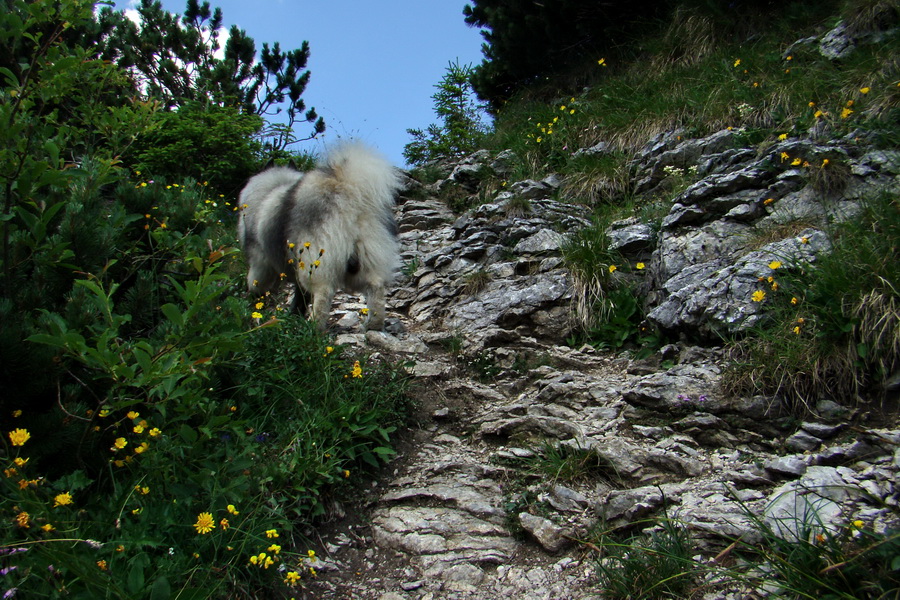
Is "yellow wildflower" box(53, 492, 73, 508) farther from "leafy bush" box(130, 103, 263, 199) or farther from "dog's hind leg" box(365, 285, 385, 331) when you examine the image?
"leafy bush" box(130, 103, 263, 199)

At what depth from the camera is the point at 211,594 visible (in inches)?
84.6

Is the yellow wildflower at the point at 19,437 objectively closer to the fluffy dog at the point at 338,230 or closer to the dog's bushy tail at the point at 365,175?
the fluffy dog at the point at 338,230

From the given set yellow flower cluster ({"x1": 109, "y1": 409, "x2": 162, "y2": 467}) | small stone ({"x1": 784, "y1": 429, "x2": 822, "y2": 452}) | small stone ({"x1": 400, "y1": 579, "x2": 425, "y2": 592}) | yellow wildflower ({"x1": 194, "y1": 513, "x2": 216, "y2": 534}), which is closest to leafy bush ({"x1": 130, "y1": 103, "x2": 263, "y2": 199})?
yellow flower cluster ({"x1": 109, "y1": 409, "x2": 162, "y2": 467})

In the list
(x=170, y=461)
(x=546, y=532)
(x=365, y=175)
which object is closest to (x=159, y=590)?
(x=170, y=461)

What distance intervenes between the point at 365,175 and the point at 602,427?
110 inches

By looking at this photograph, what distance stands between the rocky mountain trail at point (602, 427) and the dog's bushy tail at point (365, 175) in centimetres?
118

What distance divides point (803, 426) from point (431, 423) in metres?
2.21

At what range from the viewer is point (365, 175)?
194 inches

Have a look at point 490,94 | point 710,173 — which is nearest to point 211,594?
point 710,173

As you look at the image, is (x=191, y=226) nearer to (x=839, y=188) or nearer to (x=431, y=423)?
(x=431, y=423)

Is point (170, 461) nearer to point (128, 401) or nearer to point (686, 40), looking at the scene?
point (128, 401)

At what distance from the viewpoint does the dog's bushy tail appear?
4.92 m

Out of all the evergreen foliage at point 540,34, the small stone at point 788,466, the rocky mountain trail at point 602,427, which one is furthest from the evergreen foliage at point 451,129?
the small stone at point 788,466

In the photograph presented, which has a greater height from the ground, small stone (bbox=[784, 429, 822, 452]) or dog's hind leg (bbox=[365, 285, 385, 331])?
dog's hind leg (bbox=[365, 285, 385, 331])
